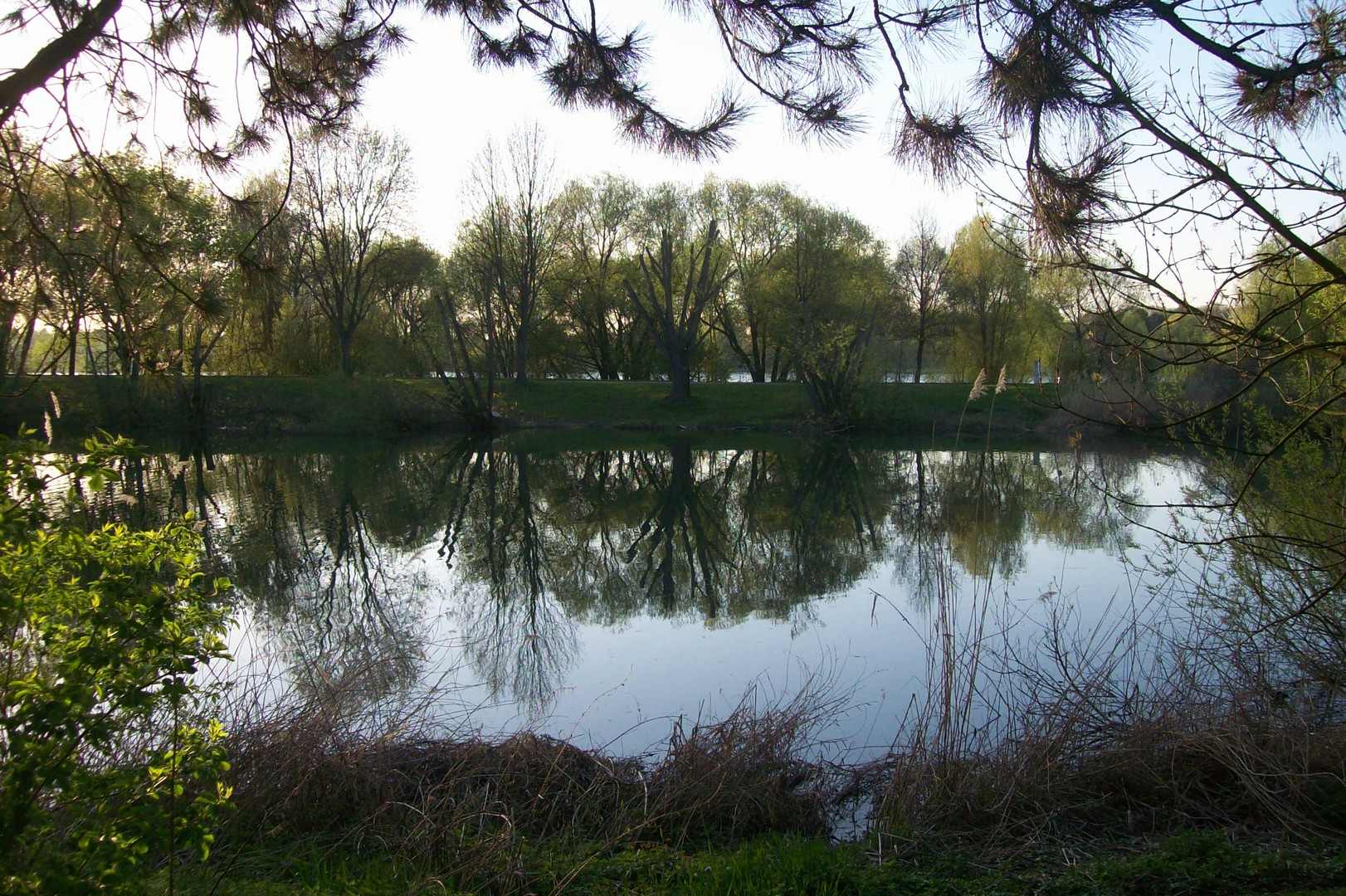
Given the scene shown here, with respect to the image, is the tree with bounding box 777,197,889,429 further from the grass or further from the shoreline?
the grass

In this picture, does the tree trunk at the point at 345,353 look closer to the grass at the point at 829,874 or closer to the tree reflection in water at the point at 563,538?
the tree reflection in water at the point at 563,538

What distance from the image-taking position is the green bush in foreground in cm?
187

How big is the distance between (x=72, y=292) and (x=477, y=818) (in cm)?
307

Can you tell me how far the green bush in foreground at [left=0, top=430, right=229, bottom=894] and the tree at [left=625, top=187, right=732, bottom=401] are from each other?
931 inches

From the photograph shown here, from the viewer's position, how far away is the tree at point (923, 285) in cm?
3678

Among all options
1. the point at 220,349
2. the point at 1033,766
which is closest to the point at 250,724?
the point at 1033,766

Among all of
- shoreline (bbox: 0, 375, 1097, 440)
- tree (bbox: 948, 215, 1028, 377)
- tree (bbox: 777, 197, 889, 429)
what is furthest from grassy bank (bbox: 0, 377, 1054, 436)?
tree (bbox: 948, 215, 1028, 377)

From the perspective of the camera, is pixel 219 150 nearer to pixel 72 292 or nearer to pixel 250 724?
pixel 72 292

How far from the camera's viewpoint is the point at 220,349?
31.1m

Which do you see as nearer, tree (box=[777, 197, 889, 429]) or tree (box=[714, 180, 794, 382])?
tree (box=[777, 197, 889, 429])

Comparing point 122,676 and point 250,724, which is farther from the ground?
point 122,676

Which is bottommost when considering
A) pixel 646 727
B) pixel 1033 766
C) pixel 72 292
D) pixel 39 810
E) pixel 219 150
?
pixel 646 727

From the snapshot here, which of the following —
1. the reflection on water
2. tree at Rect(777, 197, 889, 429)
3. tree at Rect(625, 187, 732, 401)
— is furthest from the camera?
tree at Rect(777, 197, 889, 429)

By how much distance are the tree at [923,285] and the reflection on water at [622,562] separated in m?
17.3
